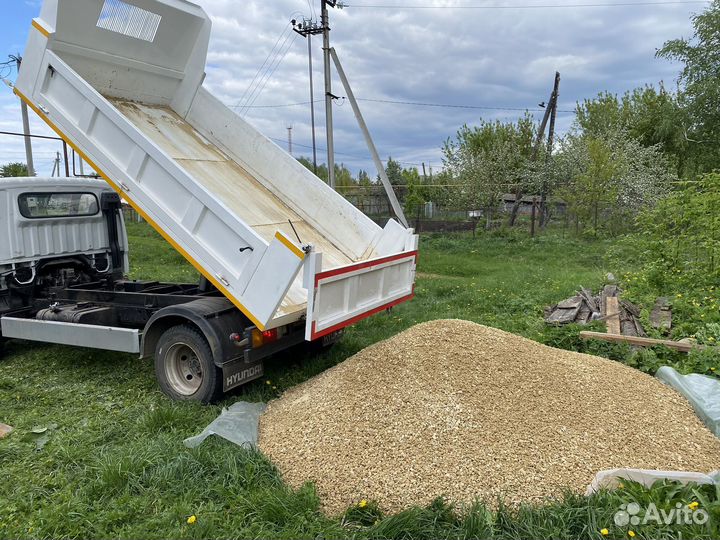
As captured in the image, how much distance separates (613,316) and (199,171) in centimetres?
539

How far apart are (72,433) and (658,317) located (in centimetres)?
670

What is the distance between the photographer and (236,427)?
13.0ft

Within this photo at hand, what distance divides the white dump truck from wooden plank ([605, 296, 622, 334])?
8.81ft

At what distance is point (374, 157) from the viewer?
1143cm

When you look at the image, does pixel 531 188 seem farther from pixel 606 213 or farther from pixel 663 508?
pixel 663 508

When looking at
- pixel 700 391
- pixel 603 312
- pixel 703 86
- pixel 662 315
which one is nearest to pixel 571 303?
pixel 603 312

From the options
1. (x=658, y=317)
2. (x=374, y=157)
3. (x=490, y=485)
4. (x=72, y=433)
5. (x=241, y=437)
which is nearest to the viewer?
(x=490, y=485)

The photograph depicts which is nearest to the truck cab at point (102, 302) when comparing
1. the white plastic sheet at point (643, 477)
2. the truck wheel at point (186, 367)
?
the truck wheel at point (186, 367)

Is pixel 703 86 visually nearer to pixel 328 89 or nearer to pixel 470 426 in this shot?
pixel 328 89

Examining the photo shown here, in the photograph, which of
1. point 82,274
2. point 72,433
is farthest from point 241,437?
point 82,274

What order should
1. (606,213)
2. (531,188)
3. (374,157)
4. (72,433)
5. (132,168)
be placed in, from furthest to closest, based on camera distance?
(531,188) < (606,213) < (374,157) < (132,168) < (72,433)

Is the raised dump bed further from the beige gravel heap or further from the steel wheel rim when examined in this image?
the steel wheel rim

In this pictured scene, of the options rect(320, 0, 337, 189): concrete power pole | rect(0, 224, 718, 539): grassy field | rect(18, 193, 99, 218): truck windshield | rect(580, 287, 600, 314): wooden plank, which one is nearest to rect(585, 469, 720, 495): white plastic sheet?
rect(0, 224, 718, 539): grassy field

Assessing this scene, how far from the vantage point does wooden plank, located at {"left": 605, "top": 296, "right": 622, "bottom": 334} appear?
21.2 feet
